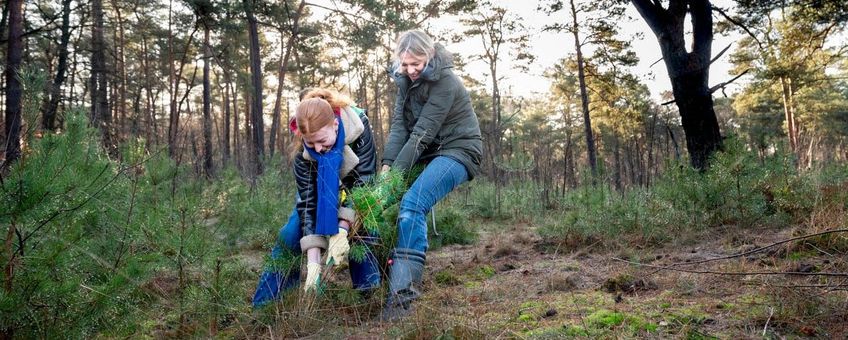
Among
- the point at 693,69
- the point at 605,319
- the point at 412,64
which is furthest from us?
the point at 693,69

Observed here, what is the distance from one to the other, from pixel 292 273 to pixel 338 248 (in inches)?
14.9

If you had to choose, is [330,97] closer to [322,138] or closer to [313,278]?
[322,138]

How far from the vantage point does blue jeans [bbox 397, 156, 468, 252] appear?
7.95 ft

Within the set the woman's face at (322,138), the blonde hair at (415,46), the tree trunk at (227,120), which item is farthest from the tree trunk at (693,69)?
the tree trunk at (227,120)

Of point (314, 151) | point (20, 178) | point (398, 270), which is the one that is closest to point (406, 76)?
point (314, 151)

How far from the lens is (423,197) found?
2.57 meters

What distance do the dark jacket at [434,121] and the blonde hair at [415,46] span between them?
0.19ft

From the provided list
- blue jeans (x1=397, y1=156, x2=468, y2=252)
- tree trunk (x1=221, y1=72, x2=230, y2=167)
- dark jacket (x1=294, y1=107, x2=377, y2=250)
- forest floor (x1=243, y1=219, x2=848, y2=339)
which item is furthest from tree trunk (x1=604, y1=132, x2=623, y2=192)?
tree trunk (x1=221, y1=72, x2=230, y2=167)

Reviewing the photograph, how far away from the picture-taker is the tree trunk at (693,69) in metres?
5.40

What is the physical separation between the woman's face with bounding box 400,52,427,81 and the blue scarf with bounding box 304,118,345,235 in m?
0.64

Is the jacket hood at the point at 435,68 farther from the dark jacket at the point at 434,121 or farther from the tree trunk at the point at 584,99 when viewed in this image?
the tree trunk at the point at 584,99

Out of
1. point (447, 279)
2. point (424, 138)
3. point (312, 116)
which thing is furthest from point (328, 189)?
point (447, 279)

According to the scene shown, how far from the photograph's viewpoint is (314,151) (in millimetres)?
2365

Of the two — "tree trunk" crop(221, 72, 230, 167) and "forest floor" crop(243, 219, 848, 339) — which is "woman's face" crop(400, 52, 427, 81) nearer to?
"forest floor" crop(243, 219, 848, 339)
